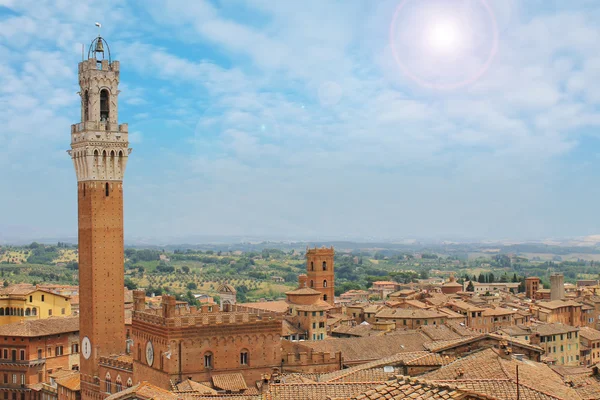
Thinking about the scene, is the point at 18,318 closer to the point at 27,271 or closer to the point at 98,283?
the point at 98,283

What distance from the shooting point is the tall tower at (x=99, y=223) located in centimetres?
5269

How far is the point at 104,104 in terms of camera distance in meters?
55.2

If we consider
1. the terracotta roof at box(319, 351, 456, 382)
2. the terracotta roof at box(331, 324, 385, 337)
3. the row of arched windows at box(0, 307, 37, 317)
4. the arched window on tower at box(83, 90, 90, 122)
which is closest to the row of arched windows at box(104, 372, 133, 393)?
the arched window on tower at box(83, 90, 90, 122)

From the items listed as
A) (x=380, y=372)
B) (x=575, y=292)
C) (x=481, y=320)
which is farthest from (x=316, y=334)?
(x=575, y=292)

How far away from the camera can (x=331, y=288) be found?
95.8 metres

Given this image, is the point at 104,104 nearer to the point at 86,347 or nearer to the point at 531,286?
the point at 86,347

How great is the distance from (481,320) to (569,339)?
1078 centimetres

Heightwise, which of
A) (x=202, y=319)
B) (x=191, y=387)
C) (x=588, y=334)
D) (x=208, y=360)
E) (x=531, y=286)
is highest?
(x=202, y=319)

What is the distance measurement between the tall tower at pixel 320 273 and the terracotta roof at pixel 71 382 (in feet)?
137

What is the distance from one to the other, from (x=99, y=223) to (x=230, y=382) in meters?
15.1

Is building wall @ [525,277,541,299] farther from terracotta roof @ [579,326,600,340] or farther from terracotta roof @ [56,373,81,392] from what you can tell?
terracotta roof @ [56,373,81,392]

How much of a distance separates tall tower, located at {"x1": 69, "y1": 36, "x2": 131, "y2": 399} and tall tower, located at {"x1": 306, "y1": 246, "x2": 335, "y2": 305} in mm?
42565

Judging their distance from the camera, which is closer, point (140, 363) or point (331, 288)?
point (140, 363)

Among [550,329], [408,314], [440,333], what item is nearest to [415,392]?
[440,333]
